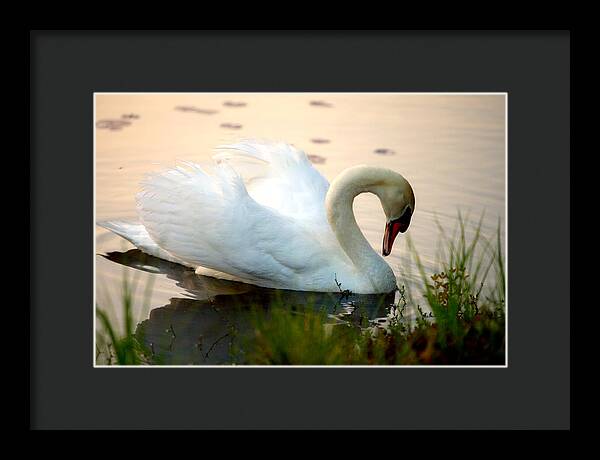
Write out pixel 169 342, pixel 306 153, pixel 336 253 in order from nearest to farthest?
pixel 169 342
pixel 336 253
pixel 306 153

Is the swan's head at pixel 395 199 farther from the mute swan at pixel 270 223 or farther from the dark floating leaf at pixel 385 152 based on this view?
the dark floating leaf at pixel 385 152

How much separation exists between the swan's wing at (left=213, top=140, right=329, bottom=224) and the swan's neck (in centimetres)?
26

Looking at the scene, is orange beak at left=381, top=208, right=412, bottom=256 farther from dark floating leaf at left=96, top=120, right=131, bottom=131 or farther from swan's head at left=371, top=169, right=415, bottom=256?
dark floating leaf at left=96, top=120, right=131, bottom=131

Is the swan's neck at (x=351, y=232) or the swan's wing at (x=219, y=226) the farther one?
the swan's neck at (x=351, y=232)

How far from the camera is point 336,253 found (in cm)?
1381

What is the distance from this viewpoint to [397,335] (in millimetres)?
12148

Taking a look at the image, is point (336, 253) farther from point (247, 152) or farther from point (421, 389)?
point (421, 389)

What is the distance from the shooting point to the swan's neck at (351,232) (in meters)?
13.6

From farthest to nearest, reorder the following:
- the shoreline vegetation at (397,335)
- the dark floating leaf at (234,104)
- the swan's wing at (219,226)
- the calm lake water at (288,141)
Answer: the swan's wing at (219,226) < the dark floating leaf at (234,104) < the calm lake water at (288,141) < the shoreline vegetation at (397,335)

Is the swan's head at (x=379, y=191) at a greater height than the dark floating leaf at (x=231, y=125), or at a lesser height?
lesser
